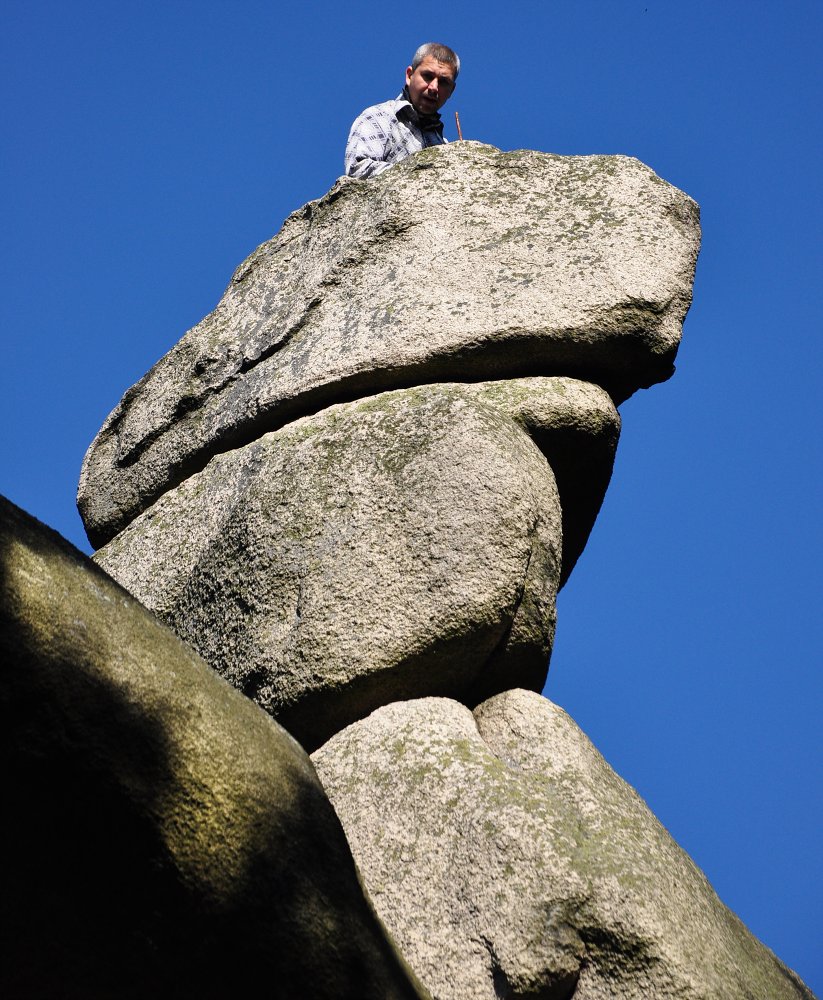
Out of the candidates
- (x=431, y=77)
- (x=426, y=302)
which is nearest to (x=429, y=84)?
(x=431, y=77)

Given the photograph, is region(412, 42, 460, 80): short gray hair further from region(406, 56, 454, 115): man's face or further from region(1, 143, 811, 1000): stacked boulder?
region(1, 143, 811, 1000): stacked boulder

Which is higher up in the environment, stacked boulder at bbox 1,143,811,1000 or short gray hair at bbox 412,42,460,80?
short gray hair at bbox 412,42,460,80

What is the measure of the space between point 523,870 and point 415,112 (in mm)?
2599

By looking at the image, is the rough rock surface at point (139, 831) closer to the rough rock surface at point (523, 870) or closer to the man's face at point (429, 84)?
the rough rock surface at point (523, 870)

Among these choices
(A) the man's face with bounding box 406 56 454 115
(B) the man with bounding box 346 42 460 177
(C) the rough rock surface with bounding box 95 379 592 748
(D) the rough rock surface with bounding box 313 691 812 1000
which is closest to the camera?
(D) the rough rock surface with bounding box 313 691 812 1000

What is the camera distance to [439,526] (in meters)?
2.49

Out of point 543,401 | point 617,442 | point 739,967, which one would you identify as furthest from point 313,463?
point 739,967

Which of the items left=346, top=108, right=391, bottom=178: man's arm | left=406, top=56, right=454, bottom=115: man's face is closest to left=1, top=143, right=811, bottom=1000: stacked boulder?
left=346, top=108, right=391, bottom=178: man's arm

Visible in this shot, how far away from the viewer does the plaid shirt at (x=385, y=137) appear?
3.66 meters

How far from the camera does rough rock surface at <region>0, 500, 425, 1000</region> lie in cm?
134

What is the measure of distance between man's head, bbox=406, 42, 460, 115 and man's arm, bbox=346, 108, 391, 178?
6.1 inches

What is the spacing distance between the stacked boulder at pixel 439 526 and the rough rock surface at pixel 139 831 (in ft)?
0.08

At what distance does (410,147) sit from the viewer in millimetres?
3846

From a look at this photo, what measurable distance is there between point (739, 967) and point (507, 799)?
468 mm
